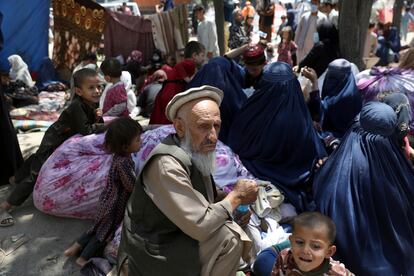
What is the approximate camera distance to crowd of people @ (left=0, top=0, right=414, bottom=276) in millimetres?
2061

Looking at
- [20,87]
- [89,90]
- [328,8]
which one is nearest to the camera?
[89,90]

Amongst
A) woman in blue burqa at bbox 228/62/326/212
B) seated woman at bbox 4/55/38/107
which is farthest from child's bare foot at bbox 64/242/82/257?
seated woman at bbox 4/55/38/107

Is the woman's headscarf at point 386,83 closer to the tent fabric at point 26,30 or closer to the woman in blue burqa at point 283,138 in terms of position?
the woman in blue burqa at point 283,138

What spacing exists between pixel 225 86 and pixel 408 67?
2.11m

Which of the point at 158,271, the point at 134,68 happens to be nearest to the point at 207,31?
the point at 134,68

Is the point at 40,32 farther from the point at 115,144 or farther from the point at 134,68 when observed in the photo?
the point at 115,144

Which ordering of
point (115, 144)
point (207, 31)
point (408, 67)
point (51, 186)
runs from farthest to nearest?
point (207, 31), point (408, 67), point (51, 186), point (115, 144)

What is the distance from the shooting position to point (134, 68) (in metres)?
8.63

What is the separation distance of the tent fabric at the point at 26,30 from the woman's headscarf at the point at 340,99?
689cm

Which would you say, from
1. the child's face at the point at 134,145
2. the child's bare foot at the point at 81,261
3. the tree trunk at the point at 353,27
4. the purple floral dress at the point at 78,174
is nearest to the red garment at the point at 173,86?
the purple floral dress at the point at 78,174

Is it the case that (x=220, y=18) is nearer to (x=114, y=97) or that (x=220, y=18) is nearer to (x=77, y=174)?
(x=114, y=97)

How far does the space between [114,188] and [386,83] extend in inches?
117

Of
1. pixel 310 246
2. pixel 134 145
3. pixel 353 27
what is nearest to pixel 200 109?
pixel 310 246

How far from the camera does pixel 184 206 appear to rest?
1908 mm
